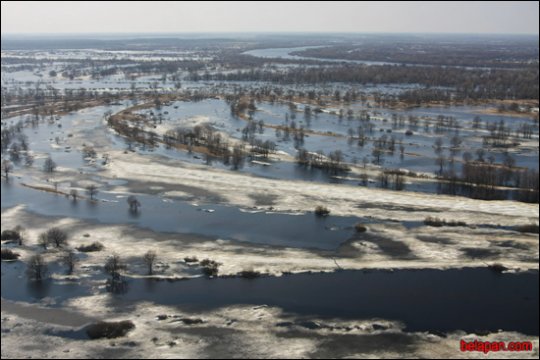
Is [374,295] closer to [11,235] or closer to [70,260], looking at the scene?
[70,260]

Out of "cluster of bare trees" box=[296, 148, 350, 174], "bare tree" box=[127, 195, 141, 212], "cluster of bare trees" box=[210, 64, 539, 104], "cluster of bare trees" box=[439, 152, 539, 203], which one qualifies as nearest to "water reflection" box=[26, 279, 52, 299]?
"bare tree" box=[127, 195, 141, 212]

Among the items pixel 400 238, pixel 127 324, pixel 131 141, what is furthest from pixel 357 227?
pixel 131 141

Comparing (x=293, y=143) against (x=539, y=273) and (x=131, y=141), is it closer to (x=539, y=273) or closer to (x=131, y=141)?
(x=131, y=141)

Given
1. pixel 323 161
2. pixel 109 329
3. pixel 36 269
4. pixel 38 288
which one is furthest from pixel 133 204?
pixel 323 161

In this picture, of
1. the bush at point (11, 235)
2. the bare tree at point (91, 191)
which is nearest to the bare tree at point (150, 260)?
the bush at point (11, 235)

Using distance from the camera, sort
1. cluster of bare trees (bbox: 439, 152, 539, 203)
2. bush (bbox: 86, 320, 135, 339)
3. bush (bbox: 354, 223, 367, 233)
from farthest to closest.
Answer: cluster of bare trees (bbox: 439, 152, 539, 203), bush (bbox: 354, 223, 367, 233), bush (bbox: 86, 320, 135, 339)

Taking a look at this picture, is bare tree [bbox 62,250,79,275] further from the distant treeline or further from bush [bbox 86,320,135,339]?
the distant treeline

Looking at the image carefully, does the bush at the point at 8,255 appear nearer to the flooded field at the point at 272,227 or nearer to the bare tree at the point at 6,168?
the flooded field at the point at 272,227
